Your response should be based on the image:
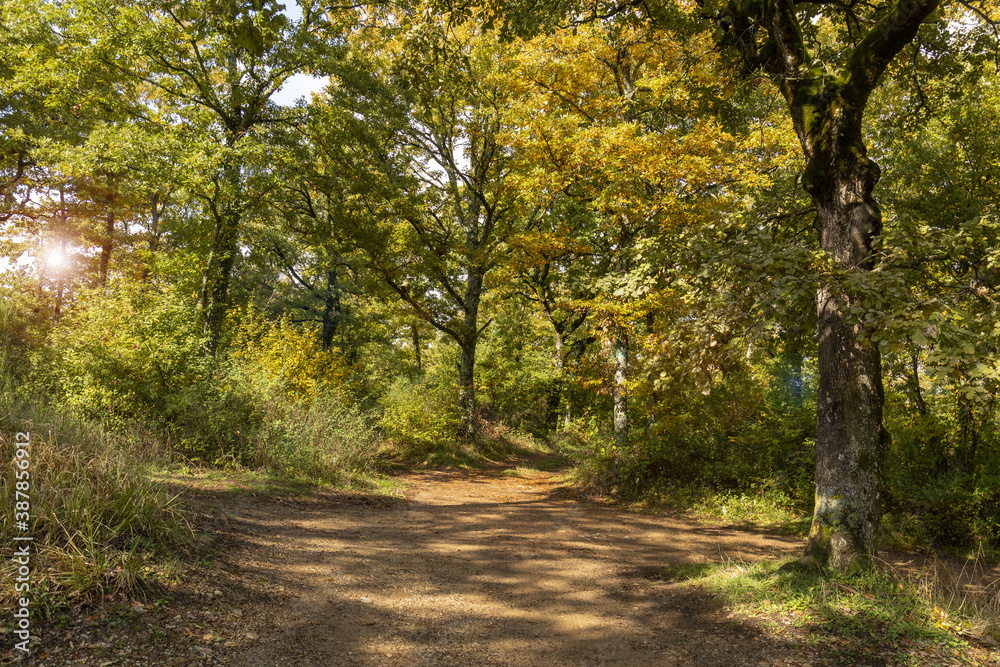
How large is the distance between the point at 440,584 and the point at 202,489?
377cm

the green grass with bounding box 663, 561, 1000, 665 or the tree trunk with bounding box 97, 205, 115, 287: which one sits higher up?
the tree trunk with bounding box 97, 205, 115, 287

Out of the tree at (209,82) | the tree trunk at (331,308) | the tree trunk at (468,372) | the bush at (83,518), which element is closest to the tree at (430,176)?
the tree trunk at (468,372)

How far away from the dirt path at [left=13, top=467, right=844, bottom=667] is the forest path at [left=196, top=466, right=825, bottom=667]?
0.06ft

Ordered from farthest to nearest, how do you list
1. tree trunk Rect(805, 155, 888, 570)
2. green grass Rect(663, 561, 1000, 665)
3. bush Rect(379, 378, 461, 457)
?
bush Rect(379, 378, 461, 457) < tree trunk Rect(805, 155, 888, 570) < green grass Rect(663, 561, 1000, 665)

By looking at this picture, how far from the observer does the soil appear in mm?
3252

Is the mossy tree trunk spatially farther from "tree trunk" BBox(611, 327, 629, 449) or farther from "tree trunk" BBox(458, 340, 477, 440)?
"tree trunk" BBox(458, 340, 477, 440)

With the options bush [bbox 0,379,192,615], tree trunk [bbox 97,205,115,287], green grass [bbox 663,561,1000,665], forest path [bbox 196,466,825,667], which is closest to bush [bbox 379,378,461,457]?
forest path [bbox 196,466,825,667]

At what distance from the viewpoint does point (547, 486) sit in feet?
41.9

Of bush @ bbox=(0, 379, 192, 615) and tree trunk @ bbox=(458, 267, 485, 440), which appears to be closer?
bush @ bbox=(0, 379, 192, 615)

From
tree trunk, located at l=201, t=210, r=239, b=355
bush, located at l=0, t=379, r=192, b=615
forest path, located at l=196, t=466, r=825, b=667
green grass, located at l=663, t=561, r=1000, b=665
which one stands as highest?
tree trunk, located at l=201, t=210, r=239, b=355

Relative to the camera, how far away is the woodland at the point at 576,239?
4.59 meters

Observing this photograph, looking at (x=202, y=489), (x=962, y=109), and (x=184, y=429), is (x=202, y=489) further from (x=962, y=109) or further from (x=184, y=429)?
(x=962, y=109)

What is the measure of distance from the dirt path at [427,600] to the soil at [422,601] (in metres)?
0.02

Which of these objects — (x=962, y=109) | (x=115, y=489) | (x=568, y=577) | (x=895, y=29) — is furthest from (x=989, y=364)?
(x=962, y=109)
